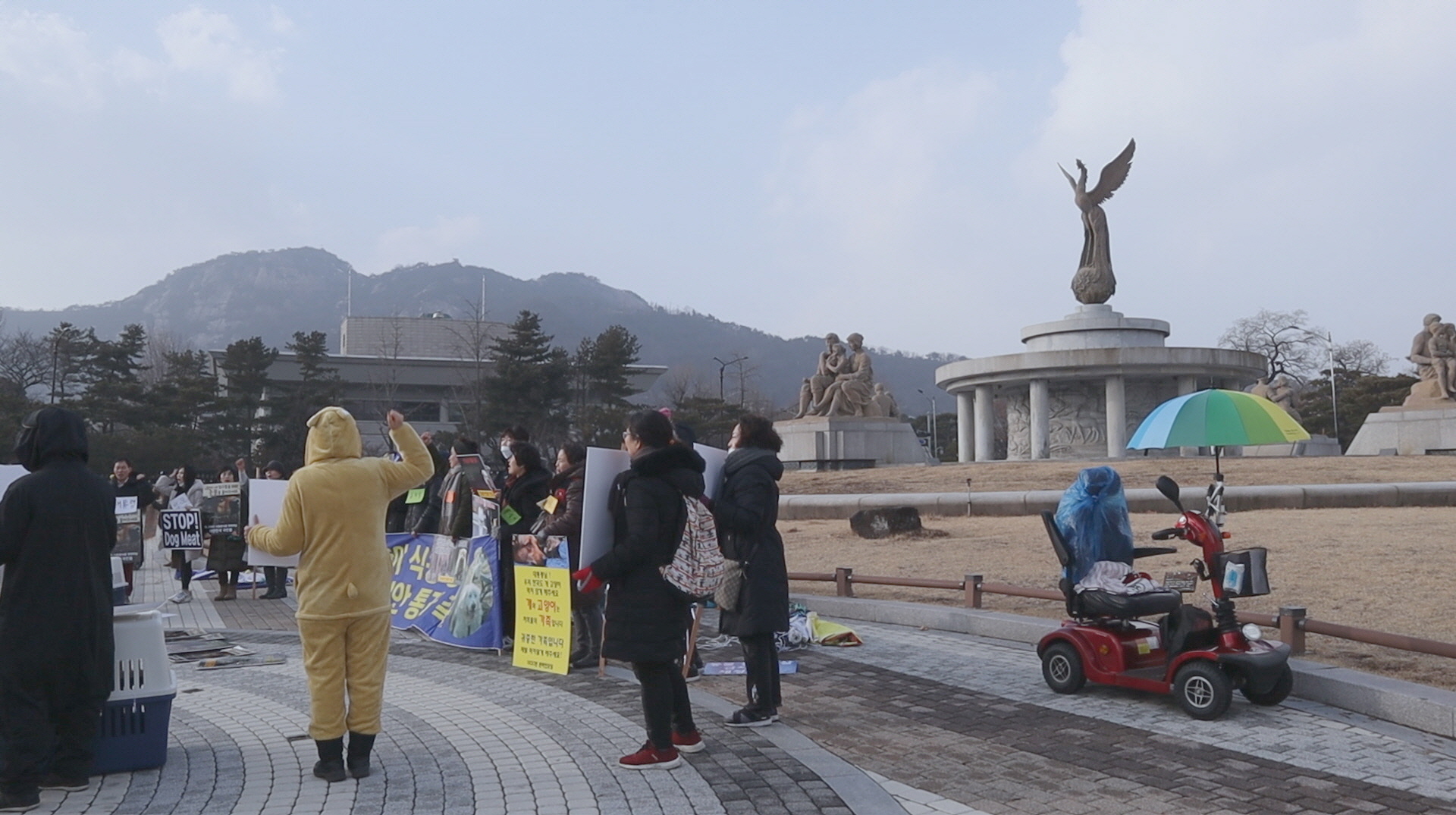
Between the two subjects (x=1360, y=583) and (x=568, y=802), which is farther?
(x=1360, y=583)

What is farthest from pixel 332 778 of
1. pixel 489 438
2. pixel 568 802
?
pixel 489 438

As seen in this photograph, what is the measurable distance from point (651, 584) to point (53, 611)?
2653 mm

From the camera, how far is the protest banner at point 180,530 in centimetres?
1266

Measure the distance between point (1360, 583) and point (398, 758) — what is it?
8.76m

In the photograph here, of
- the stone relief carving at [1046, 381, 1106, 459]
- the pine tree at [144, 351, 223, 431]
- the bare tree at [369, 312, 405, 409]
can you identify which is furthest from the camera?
the bare tree at [369, 312, 405, 409]

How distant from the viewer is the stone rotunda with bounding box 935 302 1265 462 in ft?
95.1

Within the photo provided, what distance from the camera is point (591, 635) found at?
8.15 m

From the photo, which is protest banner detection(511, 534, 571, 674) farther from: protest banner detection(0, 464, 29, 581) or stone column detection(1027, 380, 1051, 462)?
stone column detection(1027, 380, 1051, 462)

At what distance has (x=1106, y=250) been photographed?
32344 mm

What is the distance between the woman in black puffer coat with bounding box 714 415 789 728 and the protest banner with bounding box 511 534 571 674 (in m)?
1.89

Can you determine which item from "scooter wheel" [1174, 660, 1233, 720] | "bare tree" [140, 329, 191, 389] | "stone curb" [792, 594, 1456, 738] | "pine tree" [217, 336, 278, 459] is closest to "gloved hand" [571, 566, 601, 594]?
"scooter wheel" [1174, 660, 1233, 720]

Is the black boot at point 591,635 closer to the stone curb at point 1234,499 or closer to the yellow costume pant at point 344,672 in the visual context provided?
the yellow costume pant at point 344,672

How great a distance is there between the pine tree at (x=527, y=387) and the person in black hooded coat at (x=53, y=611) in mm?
39726

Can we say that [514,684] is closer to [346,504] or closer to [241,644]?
[346,504]
